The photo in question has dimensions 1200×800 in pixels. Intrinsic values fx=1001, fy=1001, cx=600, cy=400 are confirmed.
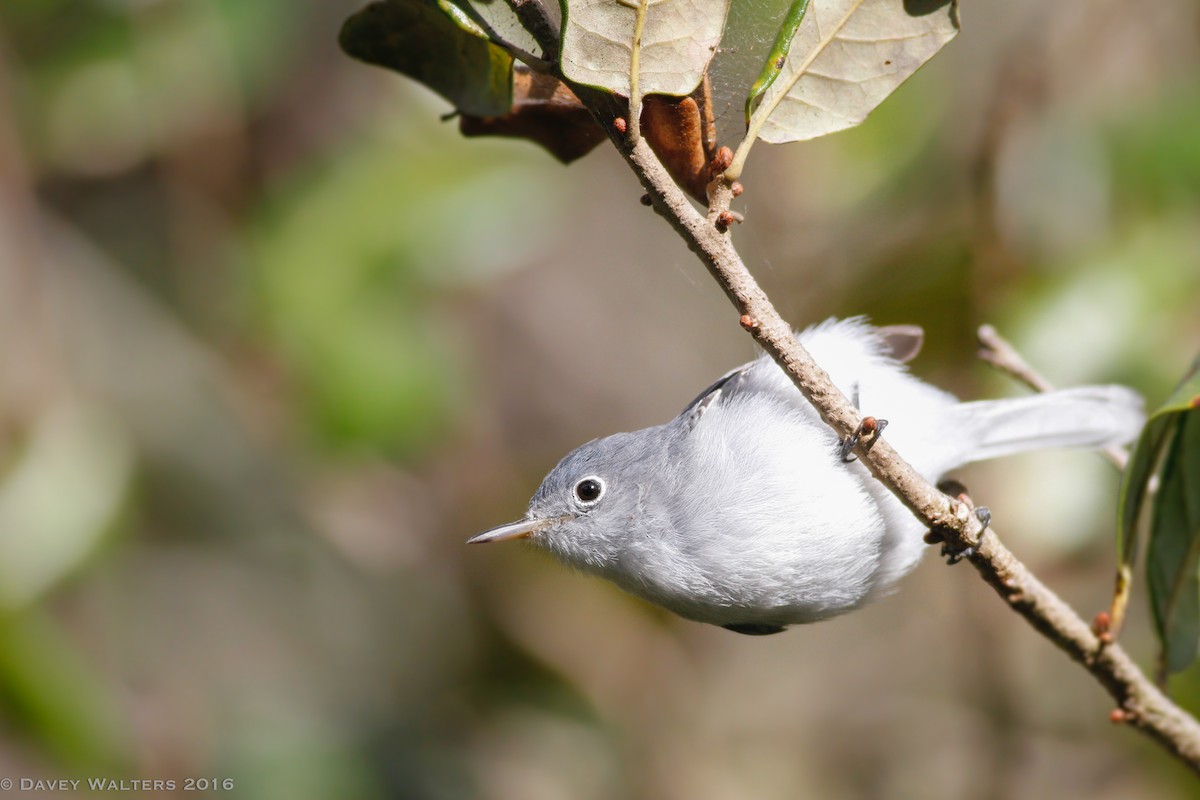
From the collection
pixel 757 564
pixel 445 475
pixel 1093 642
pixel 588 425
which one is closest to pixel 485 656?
pixel 445 475

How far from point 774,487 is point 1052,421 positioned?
0.95 m

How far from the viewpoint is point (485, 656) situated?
384 centimetres

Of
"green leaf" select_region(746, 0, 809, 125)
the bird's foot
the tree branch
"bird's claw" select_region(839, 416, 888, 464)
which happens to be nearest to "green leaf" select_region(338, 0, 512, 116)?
the tree branch

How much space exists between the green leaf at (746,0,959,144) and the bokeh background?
1.31 m

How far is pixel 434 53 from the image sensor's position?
5.13ft

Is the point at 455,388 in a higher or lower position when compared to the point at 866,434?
lower

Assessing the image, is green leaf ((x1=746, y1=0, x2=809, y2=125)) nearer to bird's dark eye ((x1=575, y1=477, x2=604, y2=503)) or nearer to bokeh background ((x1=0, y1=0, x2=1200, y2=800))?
bird's dark eye ((x1=575, y1=477, x2=604, y2=503))

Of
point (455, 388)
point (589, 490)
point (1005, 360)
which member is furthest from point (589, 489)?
point (455, 388)

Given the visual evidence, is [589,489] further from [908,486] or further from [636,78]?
[636,78]

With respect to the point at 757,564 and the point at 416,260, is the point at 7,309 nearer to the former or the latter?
the point at 416,260

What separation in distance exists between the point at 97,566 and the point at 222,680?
68.2 inches

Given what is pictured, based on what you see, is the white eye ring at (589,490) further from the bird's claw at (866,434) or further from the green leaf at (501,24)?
the green leaf at (501,24)

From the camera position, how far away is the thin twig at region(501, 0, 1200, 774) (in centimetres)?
128

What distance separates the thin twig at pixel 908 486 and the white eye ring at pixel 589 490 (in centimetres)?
67
